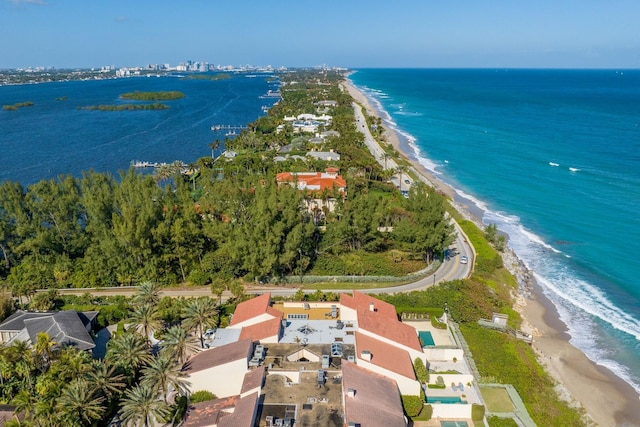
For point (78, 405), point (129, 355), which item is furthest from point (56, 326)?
point (78, 405)

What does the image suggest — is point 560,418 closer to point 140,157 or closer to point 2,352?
point 2,352

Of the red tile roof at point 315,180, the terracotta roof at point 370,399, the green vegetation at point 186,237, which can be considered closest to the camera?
the terracotta roof at point 370,399

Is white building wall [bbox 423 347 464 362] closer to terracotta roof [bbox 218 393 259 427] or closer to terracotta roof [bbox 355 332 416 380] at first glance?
terracotta roof [bbox 355 332 416 380]

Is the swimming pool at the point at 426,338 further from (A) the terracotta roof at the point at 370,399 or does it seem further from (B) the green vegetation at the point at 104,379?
(B) the green vegetation at the point at 104,379

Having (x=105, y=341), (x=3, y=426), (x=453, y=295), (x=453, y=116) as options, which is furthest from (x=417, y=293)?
(x=453, y=116)

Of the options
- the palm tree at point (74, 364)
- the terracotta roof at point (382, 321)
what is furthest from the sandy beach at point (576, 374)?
the palm tree at point (74, 364)

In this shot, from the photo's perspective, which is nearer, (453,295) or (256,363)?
(256,363)
